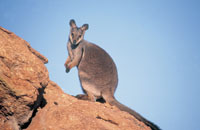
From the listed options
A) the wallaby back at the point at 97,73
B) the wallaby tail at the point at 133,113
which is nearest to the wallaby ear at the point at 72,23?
the wallaby back at the point at 97,73

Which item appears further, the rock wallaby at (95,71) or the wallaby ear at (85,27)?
the wallaby ear at (85,27)

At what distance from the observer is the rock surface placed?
12.3ft

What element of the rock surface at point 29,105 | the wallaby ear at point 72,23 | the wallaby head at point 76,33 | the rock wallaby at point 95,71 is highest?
the wallaby ear at point 72,23

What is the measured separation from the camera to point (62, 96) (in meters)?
5.58

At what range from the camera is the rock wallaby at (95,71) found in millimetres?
7250

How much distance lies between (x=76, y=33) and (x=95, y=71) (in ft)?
8.33

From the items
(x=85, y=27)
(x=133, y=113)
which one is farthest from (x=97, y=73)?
(x=85, y=27)

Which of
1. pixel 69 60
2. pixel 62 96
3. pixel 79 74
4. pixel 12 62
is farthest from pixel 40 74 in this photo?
pixel 69 60

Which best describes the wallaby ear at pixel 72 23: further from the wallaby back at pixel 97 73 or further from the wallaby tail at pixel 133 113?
the wallaby tail at pixel 133 113

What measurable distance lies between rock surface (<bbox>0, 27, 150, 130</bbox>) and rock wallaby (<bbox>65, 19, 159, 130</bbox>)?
2.13 meters

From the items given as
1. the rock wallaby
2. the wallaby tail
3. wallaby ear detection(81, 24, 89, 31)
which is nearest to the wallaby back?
the rock wallaby

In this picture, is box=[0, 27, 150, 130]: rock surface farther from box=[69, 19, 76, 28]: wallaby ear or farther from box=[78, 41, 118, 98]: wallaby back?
box=[69, 19, 76, 28]: wallaby ear

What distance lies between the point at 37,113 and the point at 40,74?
945mm

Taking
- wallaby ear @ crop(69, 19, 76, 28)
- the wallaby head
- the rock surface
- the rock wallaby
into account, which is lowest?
the rock surface
